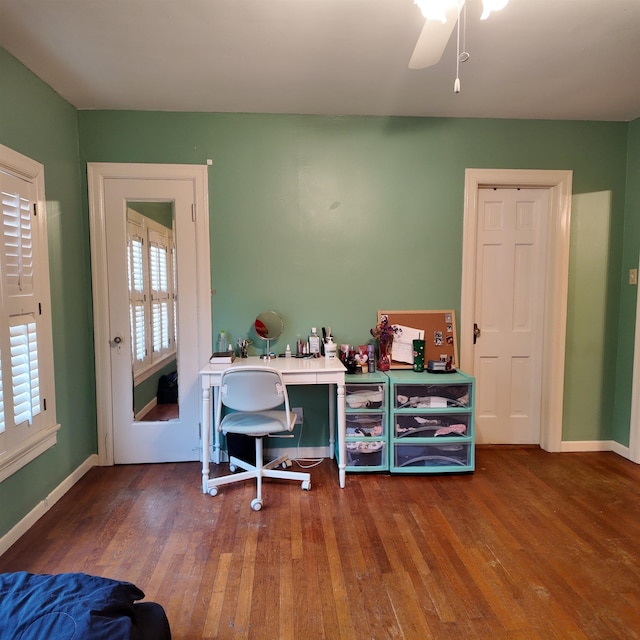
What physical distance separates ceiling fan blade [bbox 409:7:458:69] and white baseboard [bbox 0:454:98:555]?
118 inches

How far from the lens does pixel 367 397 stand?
2783mm

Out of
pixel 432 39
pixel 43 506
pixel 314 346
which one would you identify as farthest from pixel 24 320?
pixel 432 39

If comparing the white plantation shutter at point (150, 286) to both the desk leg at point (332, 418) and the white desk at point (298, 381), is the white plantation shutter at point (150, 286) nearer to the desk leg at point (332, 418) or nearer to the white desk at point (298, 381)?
the white desk at point (298, 381)

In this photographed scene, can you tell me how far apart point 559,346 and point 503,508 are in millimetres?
1412

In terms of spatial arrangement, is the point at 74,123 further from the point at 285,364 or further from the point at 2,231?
the point at 285,364

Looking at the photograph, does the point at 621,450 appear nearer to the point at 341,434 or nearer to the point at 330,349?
the point at 341,434

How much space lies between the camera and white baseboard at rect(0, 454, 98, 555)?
79.7 inches

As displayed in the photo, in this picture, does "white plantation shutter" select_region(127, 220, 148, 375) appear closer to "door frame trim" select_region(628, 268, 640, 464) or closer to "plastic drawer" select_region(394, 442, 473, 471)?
"plastic drawer" select_region(394, 442, 473, 471)

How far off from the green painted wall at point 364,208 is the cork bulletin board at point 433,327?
7cm

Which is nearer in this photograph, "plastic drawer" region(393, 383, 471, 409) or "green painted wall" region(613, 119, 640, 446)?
"plastic drawer" region(393, 383, 471, 409)

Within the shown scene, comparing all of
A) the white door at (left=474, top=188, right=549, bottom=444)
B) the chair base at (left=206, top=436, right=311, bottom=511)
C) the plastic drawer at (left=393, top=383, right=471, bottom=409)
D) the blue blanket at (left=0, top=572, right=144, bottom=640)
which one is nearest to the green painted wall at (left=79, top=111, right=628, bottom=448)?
the white door at (left=474, top=188, right=549, bottom=444)

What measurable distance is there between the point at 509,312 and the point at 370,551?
7.12ft

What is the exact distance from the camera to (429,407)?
9.08 ft

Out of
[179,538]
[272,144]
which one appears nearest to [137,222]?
[272,144]
